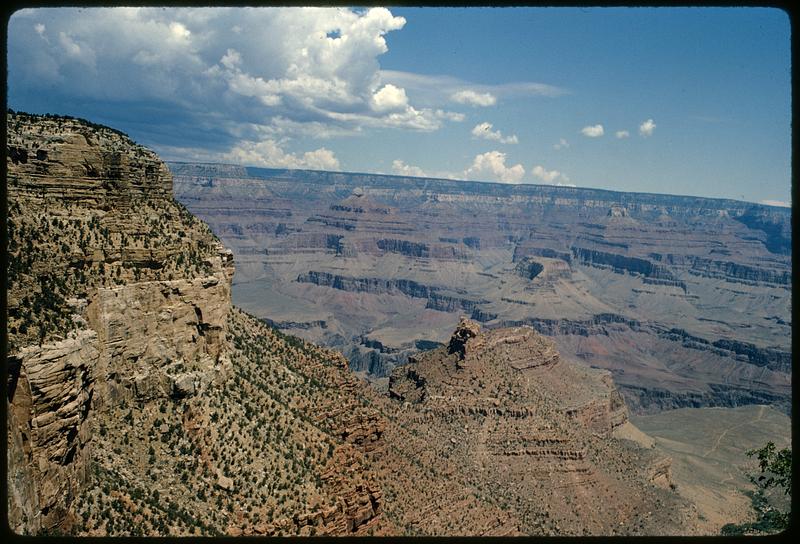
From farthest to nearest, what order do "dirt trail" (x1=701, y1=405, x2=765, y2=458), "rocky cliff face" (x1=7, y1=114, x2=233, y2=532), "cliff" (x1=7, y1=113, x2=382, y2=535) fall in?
"dirt trail" (x1=701, y1=405, x2=765, y2=458) < "cliff" (x1=7, y1=113, x2=382, y2=535) < "rocky cliff face" (x1=7, y1=114, x2=233, y2=532)

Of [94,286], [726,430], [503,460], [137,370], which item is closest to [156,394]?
[137,370]

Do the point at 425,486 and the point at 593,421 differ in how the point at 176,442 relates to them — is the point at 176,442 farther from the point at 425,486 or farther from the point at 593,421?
the point at 593,421

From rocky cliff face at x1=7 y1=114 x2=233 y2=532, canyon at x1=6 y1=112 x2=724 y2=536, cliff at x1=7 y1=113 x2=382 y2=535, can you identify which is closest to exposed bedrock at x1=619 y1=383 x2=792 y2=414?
canyon at x1=6 y1=112 x2=724 y2=536

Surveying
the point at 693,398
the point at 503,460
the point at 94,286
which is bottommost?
the point at 693,398

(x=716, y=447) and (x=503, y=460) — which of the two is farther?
(x=716, y=447)

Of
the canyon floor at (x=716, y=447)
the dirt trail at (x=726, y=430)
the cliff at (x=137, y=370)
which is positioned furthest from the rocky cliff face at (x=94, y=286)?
the dirt trail at (x=726, y=430)

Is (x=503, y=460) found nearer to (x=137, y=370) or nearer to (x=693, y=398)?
(x=137, y=370)

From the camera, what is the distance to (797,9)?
5.15 metres

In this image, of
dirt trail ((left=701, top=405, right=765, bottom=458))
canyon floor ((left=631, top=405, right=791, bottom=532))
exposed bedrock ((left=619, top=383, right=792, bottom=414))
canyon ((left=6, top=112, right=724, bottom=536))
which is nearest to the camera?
canyon ((left=6, top=112, right=724, bottom=536))

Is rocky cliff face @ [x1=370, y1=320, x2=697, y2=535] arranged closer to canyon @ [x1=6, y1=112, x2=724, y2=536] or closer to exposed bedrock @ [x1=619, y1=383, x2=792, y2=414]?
canyon @ [x1=6, y1=112, x2=724, y2=536]

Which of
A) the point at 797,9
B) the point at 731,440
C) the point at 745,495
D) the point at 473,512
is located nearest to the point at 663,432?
the point at 731,440

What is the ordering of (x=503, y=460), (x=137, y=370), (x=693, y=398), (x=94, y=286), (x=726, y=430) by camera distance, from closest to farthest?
(x=94, y=286)
(x=137, y=370)
(x=503, y=460)
(x=726, y=430)
(x=693, y=398)

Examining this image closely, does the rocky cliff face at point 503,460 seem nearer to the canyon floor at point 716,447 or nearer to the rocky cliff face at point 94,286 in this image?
the canyon floor at point 716,447
